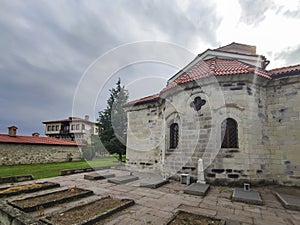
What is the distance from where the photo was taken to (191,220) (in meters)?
3.35

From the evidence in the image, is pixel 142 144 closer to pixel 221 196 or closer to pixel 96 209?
pixel 221 196

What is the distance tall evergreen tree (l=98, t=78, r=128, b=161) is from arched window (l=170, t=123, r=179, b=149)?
10.1m

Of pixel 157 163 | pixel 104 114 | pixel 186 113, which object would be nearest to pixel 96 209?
pixel 186 113

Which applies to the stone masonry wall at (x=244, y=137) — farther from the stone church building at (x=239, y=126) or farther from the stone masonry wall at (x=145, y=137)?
the stone masonry wall at (x=145, y=137)

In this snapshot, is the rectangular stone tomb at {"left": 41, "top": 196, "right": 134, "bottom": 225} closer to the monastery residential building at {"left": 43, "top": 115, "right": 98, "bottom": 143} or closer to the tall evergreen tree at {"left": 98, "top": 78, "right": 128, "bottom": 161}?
the tall evergreen tree at {"left": 98, "top": 78, "right": 128, "bottom": 161}

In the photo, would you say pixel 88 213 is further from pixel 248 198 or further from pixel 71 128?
pixel 71 128

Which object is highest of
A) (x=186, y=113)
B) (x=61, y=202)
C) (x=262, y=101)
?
(x=262, y=101)

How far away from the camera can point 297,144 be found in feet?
22.0

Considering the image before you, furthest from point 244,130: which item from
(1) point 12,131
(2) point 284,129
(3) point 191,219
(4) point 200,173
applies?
(1) point 12,131

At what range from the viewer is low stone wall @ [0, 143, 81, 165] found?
15014mm

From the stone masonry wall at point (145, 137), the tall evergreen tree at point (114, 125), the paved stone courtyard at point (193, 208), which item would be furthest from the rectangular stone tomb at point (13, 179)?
the tall evergreen tree at point (114, 125)

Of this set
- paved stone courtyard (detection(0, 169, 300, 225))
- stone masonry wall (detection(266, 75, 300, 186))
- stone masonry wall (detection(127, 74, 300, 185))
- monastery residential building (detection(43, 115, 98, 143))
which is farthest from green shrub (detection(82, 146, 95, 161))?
stone masonry wall (detection(266, 75, 300, 186))

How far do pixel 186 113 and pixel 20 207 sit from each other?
6341mm

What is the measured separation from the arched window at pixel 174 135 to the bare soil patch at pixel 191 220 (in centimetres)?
488
